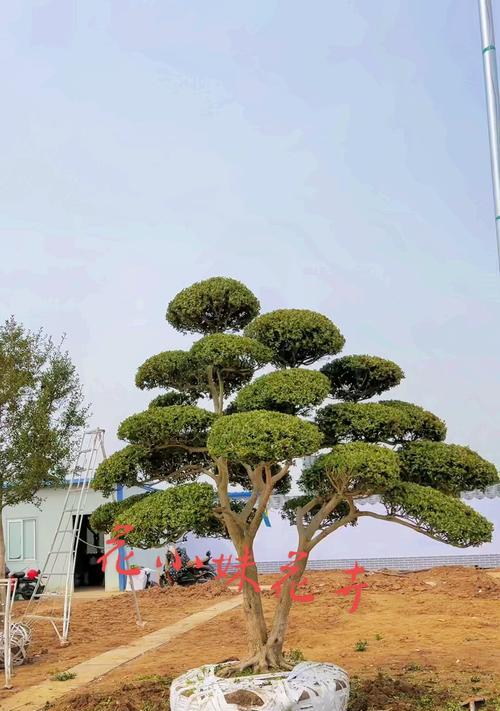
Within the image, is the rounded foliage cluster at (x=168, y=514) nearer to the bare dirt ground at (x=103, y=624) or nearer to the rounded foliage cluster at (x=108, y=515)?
the rounded foliage cluster at (x=108, y=515)

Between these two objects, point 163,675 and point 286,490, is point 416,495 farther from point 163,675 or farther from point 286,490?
point 163,675

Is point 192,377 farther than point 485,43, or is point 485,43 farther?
point 192,377

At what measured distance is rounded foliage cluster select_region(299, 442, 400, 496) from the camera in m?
4.94

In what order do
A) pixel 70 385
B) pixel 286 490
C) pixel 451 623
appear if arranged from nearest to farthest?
pixel 286 490, pixel 451 623, pixel 70 385

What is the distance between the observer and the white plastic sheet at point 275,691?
15.5ft

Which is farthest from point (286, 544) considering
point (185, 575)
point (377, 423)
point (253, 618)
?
point (377, 423)

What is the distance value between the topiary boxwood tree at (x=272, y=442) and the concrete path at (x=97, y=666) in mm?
2150

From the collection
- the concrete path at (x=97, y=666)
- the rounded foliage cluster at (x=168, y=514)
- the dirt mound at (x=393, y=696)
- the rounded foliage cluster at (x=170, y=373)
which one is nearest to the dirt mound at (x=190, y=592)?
the concrete path at (x=97, y=666)

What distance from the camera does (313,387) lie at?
5156mm

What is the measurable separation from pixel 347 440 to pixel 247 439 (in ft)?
3.89

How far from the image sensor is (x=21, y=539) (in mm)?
18016

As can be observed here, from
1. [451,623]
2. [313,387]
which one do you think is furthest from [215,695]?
[451,623]

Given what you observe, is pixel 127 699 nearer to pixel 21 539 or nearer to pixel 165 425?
pixel 165 425

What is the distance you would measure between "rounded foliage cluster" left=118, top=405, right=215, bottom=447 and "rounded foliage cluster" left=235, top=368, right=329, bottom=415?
0.35 m
